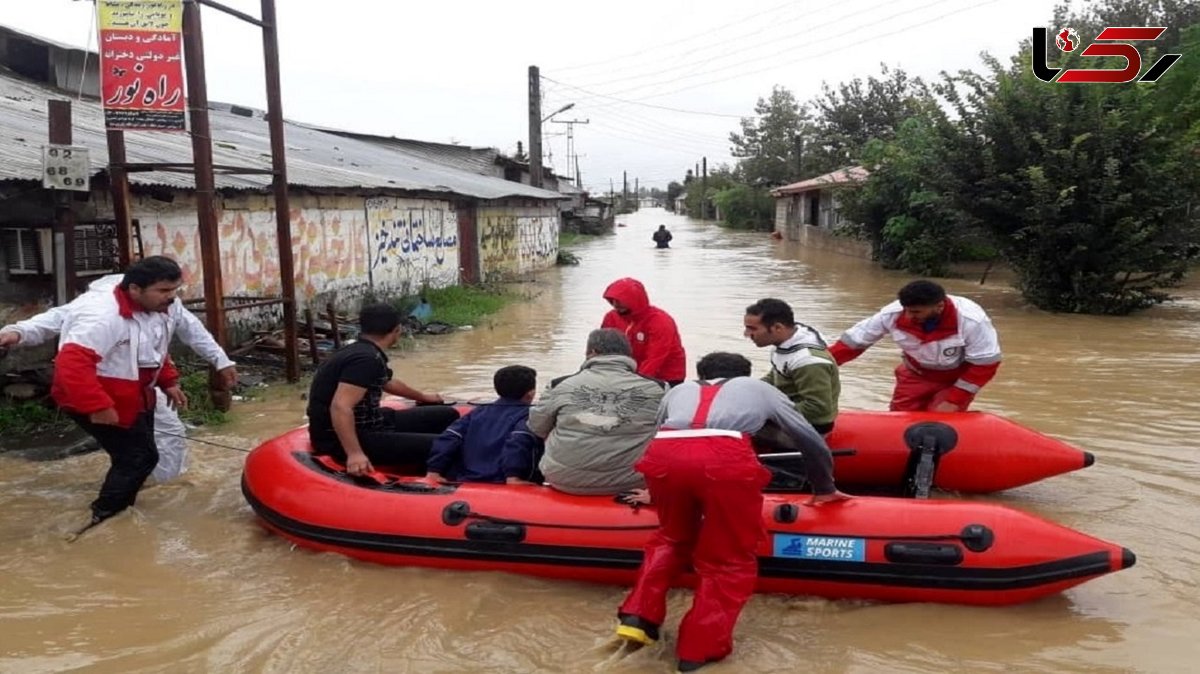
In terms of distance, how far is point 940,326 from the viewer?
563 cm

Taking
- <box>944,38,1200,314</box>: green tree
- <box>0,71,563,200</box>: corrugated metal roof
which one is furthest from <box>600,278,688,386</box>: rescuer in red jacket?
<box>944,38,1200,314</box>: green tree

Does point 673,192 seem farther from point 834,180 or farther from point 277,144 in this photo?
point 277,144

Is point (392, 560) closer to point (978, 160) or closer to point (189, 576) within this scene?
point (189, 576)

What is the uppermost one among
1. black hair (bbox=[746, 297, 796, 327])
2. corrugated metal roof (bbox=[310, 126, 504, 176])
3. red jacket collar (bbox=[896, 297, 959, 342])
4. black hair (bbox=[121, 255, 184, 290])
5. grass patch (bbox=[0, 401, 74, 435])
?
corrugated metal roof (bbox=[310, 126, 504, 176])

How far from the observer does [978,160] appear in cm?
1416

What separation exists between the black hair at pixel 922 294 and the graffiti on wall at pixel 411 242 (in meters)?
9.28

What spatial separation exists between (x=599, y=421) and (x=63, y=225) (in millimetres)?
4735

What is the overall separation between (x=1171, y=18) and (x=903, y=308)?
34930mm

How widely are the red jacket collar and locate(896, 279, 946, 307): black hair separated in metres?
0.18

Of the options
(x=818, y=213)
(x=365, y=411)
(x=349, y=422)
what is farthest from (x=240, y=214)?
(x=818, y=213)

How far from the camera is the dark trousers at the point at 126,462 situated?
4918 millimetres

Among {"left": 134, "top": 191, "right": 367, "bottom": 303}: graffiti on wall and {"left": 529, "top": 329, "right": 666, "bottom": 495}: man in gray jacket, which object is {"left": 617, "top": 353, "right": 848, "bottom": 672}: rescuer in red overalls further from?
{"left": 134, "top": 191, "right": 367, "bottom": 303}: graffiti on wall

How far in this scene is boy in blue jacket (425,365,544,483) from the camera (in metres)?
4.77

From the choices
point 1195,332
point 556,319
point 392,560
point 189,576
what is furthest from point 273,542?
point 1195,332
